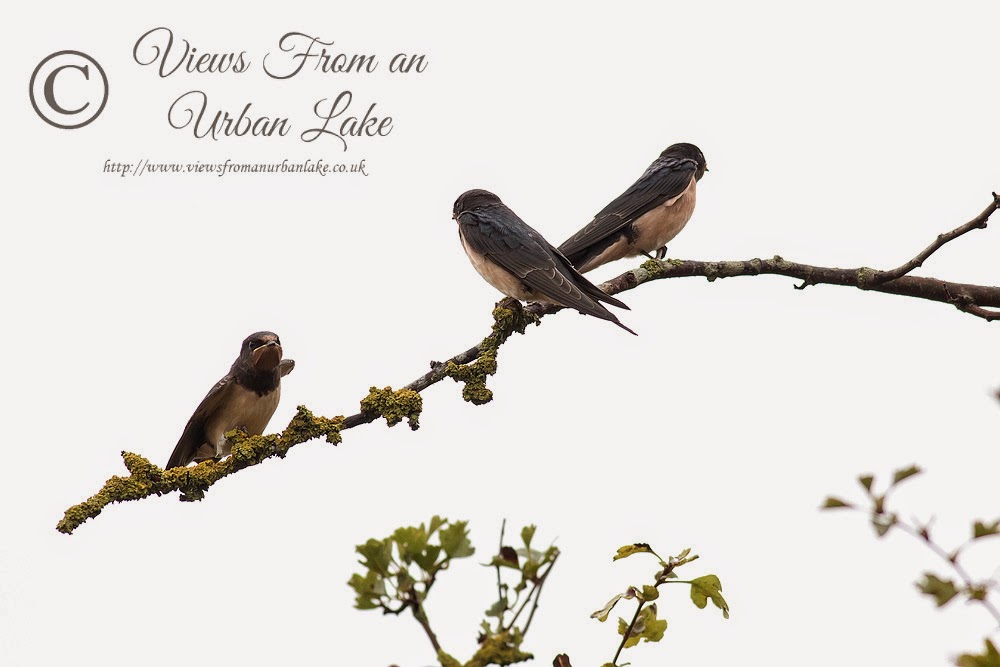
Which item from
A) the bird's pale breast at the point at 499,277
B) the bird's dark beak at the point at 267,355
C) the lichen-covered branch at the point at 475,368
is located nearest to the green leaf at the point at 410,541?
the lichen-covered branch at the point at 475,368

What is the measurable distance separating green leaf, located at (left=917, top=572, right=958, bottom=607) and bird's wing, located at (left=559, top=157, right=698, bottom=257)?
4.19 m

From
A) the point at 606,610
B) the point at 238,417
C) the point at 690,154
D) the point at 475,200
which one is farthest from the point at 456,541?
the point at 690,154

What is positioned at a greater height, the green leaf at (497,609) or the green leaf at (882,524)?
the green leaf at (882,524)

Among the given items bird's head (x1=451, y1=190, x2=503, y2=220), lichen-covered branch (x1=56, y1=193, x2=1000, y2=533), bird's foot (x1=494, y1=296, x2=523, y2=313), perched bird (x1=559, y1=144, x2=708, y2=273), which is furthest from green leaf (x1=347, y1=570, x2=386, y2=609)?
perched bird (x1=559, y1=144, x2=708, y2=273)

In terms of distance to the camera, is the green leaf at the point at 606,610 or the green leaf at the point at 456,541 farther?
the green leaf at the point at 606,610

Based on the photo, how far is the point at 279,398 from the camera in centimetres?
447

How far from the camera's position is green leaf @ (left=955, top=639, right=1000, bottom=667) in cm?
136

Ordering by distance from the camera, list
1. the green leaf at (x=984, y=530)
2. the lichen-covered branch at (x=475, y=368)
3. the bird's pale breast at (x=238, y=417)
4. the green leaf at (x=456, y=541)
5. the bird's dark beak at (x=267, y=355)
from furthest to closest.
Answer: the bird's dark beak at (x=267, y=355), the bird's pale breast at (x=238, y=417), the lichen-covered branch at (x=475, y=368), the green leaf at (x=456, y=541), the green leaf at (x=984, y=530)

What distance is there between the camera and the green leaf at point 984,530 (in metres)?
1.46

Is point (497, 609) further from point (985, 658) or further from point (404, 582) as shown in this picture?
point (985, 658)

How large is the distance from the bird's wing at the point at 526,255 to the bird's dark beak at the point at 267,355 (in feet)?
3.53

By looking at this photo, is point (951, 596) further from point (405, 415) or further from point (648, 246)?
point (648, 246)

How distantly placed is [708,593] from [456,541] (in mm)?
751

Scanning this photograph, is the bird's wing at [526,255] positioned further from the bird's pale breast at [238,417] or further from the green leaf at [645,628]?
the green leaf at [645,628]
